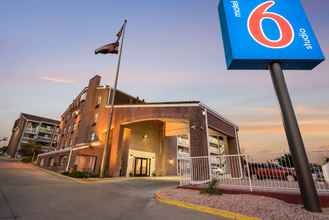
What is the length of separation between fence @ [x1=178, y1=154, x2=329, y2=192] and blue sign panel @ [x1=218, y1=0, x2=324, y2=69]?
3.72 meters

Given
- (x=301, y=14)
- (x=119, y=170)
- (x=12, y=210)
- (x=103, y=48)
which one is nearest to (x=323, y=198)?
(x=301, y=14)

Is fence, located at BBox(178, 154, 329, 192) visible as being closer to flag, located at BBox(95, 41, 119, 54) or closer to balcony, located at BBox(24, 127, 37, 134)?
flag, located at BBox(95, 41, 119, 54)

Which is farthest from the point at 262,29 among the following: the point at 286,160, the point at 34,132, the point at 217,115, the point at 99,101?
the point at 34,132

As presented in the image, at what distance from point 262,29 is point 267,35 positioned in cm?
33

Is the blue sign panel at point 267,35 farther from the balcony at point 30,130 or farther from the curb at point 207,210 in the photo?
the balcony at point 30,130

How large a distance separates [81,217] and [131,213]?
132cm

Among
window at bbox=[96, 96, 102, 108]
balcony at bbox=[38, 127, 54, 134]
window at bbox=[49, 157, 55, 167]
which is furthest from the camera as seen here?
balcony at bbox=[38, 127, 54, 134]

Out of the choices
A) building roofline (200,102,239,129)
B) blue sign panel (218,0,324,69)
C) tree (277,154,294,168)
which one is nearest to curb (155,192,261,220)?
tree (277,154,294,168)

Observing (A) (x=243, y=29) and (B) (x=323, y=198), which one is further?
(A) (x=243, y=29)

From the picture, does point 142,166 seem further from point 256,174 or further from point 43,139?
point 43,139

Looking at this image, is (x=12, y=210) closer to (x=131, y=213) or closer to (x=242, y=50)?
(x=131, y=213)

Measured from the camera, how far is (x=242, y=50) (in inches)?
257

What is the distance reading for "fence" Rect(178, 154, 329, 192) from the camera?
255 inches

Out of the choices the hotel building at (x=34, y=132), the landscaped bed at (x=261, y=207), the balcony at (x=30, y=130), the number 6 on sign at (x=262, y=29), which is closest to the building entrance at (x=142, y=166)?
the landscaped bed at (x=261, y=207)
